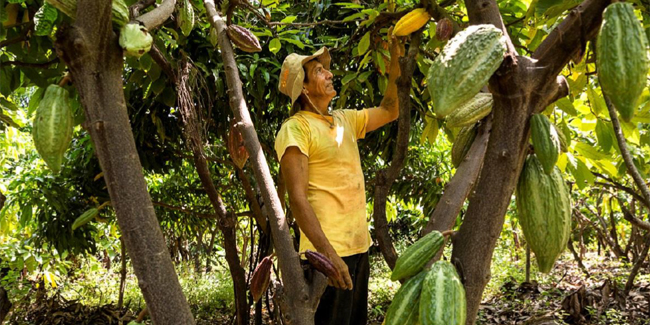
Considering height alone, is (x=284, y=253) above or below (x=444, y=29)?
below

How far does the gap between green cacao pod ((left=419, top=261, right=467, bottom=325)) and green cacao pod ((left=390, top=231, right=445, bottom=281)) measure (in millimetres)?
53

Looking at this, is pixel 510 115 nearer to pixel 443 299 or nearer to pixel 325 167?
pixel 443 299

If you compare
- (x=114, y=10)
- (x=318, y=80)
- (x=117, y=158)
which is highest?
(x=318, y=80)

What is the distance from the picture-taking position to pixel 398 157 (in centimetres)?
136

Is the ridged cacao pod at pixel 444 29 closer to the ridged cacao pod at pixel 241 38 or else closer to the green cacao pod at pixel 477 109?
the green cacao pod at pixel 477 109

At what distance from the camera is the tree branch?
1.79ft

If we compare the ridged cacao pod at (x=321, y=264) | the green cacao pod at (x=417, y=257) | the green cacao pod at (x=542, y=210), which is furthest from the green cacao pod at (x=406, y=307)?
the ridged cacao pod at (x=321, y=264)

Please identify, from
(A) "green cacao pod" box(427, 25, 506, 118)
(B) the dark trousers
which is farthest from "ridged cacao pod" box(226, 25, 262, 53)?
(B) the dark trousers

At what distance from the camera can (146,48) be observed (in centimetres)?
76

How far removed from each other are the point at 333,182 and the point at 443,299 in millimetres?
1381

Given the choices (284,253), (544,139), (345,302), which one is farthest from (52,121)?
(345,302)

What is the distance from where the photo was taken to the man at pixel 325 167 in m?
1.83

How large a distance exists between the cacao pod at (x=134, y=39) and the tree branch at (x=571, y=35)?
49cm

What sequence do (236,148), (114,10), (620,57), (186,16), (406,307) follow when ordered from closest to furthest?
(620,57) < (406,307) < (114,10) < (186,16) < (236,148)
